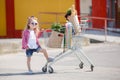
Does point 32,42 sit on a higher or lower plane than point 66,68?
higher

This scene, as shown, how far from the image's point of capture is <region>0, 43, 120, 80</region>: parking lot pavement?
38.1ft

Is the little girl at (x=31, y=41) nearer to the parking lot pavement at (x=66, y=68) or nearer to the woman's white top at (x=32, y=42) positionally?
the woman's white top at (x=32, y=42)

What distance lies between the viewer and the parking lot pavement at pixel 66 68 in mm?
11613

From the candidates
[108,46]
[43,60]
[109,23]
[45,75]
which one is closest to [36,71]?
[45,75]

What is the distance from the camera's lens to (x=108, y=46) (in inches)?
760

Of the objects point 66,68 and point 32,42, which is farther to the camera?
point 66,68

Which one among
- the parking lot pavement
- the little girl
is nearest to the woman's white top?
the little girl

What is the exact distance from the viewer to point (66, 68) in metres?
13.2

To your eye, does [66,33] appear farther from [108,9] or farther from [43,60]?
[108,9]

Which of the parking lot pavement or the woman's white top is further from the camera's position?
the woman's white top

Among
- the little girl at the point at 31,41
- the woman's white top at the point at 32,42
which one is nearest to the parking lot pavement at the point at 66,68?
the little girl at the point at 31,41

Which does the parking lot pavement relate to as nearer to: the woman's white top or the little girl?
the little girl

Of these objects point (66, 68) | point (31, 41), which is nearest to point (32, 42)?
point (31, 41)

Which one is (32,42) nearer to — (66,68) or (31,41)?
(31,41)
